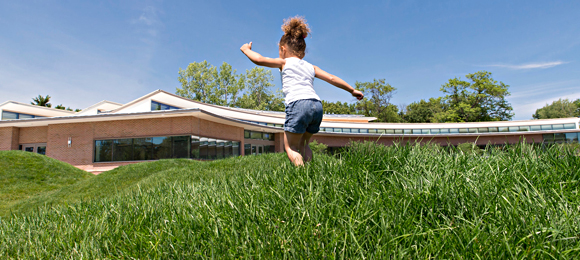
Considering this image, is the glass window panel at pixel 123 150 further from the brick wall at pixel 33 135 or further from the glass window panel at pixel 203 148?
the brick wall at pixel 33 135

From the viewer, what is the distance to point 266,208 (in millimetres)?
2045

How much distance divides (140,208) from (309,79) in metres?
2.20

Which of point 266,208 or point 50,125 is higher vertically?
point 50,125

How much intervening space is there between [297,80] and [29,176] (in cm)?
1336

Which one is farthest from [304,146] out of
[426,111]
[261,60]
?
[426,111]

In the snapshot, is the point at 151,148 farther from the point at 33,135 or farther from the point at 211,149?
the point at 33,135

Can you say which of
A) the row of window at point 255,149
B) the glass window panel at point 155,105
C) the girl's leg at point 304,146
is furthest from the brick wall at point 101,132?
the girl's leg at point 304,146

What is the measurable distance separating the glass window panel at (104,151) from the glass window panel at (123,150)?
0.32 metres

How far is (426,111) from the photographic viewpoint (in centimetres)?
6247

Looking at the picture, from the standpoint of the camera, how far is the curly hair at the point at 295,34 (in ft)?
11.9

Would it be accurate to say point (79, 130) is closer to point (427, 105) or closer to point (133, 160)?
point (133, 160)

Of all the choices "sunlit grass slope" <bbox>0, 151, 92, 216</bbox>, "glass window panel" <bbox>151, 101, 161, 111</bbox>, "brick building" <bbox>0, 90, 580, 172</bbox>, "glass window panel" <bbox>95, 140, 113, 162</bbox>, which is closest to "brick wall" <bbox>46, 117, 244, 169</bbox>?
"brick building" <bbox>0, 90, 580, 172</bbox>

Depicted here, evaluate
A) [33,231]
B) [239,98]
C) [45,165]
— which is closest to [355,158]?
[33,231]

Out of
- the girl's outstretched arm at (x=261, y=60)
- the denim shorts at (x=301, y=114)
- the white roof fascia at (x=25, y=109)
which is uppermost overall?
the white roof fascia at (x=25, y=109)
